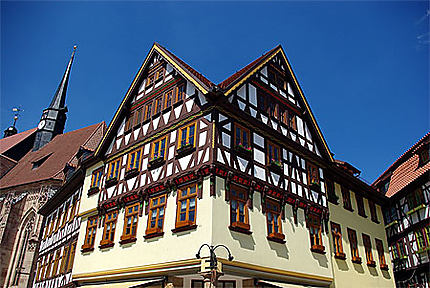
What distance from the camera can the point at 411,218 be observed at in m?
21.5

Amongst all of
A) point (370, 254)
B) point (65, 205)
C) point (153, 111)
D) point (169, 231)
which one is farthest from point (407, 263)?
point (65, 205)

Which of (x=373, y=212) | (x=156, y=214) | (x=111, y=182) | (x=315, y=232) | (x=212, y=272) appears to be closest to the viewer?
(x=212, y=272)

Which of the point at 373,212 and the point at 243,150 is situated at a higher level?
the point at 373,212

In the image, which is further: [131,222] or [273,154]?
[273,154]

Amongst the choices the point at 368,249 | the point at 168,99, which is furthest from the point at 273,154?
the point at 368,249

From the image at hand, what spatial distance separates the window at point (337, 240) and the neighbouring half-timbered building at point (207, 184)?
2.74 feet

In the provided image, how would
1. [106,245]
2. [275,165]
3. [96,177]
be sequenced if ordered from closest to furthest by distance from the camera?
[275,165]
[106,245]
[96,177]

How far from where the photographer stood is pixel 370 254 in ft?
65.6

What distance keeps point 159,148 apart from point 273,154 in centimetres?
487

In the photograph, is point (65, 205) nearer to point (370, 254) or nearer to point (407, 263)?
point (370, 254)

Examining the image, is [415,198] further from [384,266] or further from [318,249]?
[318,249]

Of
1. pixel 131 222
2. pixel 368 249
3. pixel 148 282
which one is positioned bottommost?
pixel 148 282

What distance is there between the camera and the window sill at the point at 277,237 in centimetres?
1359

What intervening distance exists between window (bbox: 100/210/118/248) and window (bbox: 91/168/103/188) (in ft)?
8.68
